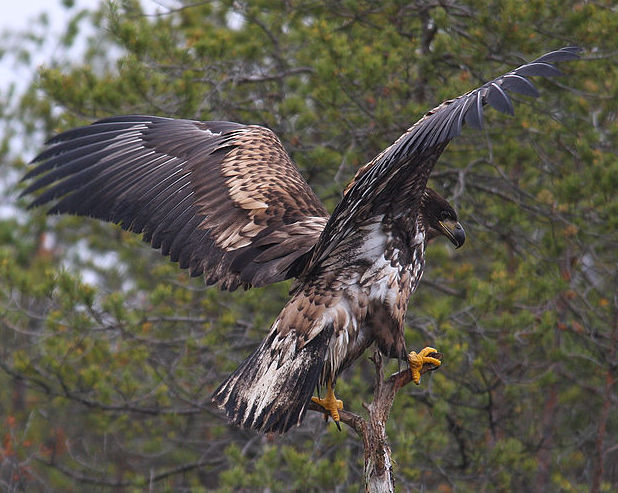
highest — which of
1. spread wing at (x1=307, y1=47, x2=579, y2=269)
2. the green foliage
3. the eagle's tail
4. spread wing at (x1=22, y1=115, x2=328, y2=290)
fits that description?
spread wing at (x1=307, y1=47, x2=579, y2=269)

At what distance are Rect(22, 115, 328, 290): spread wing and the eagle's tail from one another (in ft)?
1.19

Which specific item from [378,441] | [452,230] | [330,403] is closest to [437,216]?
[452,230]

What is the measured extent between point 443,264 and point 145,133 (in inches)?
129

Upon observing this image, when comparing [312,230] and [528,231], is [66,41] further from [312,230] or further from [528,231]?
[312,230]

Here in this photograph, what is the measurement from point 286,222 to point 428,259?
125 inches

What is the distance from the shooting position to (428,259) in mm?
7500

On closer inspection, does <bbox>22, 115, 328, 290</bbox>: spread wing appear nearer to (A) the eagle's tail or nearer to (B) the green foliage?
(A) the eagle's tail

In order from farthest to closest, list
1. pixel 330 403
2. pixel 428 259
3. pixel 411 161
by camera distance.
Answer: pixel 428 259 < pixel 330 403 < pixel 411 161

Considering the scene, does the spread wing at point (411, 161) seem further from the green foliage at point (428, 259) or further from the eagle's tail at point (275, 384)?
the green foliage at point (428, 259)

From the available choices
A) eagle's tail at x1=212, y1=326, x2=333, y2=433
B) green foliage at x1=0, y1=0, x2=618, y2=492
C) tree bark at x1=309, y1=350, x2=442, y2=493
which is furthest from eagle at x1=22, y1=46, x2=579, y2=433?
green foliage at x1=0, y1=0, x2=618, y2=492

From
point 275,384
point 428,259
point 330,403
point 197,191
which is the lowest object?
point 428,259

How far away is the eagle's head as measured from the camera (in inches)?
177

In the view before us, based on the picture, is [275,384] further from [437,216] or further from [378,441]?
[437,216]

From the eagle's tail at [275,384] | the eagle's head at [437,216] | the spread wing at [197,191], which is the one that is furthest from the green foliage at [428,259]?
the eagle's tail at [275,384]
